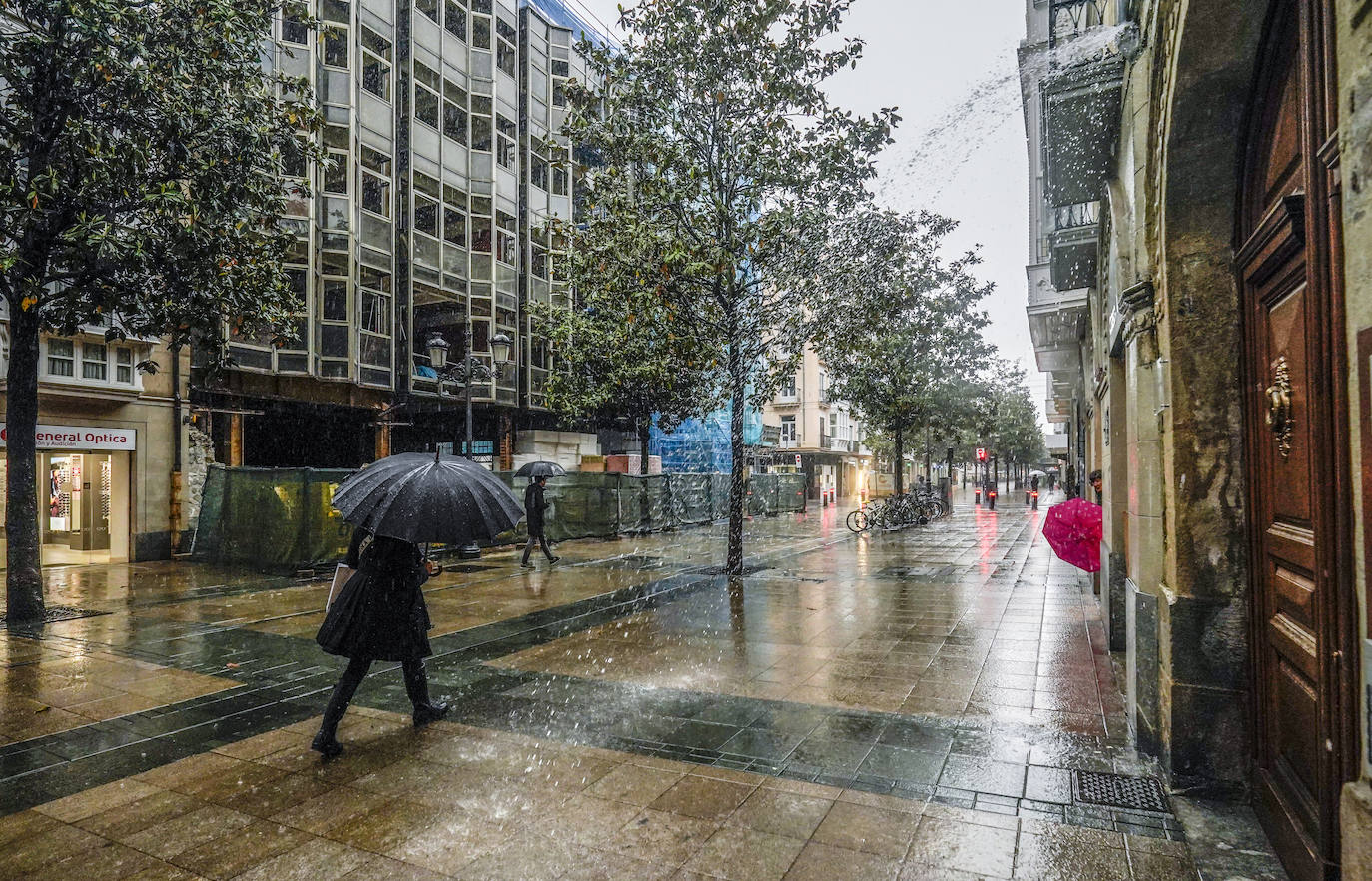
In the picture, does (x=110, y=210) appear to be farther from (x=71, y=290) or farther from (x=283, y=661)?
(x=283, y=661)

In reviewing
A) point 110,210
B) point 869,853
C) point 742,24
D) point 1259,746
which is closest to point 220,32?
point 110,210

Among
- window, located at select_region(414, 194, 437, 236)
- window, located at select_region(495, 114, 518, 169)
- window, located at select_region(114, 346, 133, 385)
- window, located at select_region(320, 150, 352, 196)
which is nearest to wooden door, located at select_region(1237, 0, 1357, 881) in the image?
window, located at select_region(114, 346, 133, 385)

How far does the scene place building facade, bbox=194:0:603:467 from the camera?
1928 cm

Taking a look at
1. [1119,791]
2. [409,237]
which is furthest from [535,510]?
[1119,791]

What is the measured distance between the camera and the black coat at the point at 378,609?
4.89 m

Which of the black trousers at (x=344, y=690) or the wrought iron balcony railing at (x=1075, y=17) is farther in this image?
the wrought iron balcony railing at (x=1075, y=17)

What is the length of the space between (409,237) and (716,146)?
12136 mm

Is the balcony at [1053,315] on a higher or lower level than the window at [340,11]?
lower

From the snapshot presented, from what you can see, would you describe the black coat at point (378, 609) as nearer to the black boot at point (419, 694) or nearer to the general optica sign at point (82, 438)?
the black boot at point (419, 694)

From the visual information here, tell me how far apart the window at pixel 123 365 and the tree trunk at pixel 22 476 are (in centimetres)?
580

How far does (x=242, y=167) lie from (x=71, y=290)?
242 cm

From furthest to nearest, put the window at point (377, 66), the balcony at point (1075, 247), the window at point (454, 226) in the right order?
the window at point (454, 226), the window at point (377, 66), the balcony at point (1075, 247)

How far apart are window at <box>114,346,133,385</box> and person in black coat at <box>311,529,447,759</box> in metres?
13.0

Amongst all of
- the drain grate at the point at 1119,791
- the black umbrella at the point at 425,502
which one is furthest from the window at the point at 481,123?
the drain grate at the point at 1119,791
